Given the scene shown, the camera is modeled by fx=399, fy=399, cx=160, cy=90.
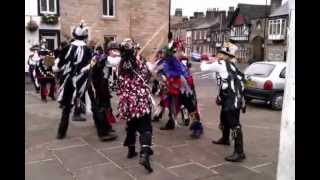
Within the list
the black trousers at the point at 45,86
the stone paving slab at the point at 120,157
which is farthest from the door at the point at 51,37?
the stone paving slab at the point at 120,157

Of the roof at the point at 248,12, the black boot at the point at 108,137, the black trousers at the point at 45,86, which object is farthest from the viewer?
the roof at the point at 248,12

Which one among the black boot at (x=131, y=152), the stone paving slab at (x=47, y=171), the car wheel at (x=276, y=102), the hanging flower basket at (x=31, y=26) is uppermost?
the hanging flower basket at (x=31, y=26)

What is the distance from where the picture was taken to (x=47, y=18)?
68.2 ft

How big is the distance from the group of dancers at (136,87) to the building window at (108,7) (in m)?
15.8

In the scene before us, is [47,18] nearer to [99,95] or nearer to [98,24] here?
[98,24]

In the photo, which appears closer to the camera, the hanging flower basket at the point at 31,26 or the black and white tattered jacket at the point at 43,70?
the black and white tattered jacket at the point at 43,70

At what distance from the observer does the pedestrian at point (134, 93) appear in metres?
5.35

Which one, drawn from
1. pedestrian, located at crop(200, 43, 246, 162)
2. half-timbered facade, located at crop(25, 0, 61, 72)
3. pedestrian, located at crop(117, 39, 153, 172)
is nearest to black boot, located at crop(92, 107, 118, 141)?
pedestrian, located at crop(117, 39, 153, 172)

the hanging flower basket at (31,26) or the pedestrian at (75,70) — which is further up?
the hanging flower basket at (31,26)

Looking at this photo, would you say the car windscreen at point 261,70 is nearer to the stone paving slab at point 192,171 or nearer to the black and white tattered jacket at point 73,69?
the black and white tattered jacket at point 73,69

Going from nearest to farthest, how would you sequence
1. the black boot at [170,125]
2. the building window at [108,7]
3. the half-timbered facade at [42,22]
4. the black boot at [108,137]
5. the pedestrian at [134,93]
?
the pedestrian at [134,93] → the black boot at [108,137] → the black boot at [170,125] → the half-timbered facade at [42,22] → the building window at [108,7]

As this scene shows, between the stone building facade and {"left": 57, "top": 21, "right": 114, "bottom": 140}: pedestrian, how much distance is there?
14.5 metres

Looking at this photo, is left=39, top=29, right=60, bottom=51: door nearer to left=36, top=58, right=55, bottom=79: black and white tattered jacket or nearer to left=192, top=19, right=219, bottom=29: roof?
left=36, top=58, right=55, bottom=79: black and white tattered jacket
